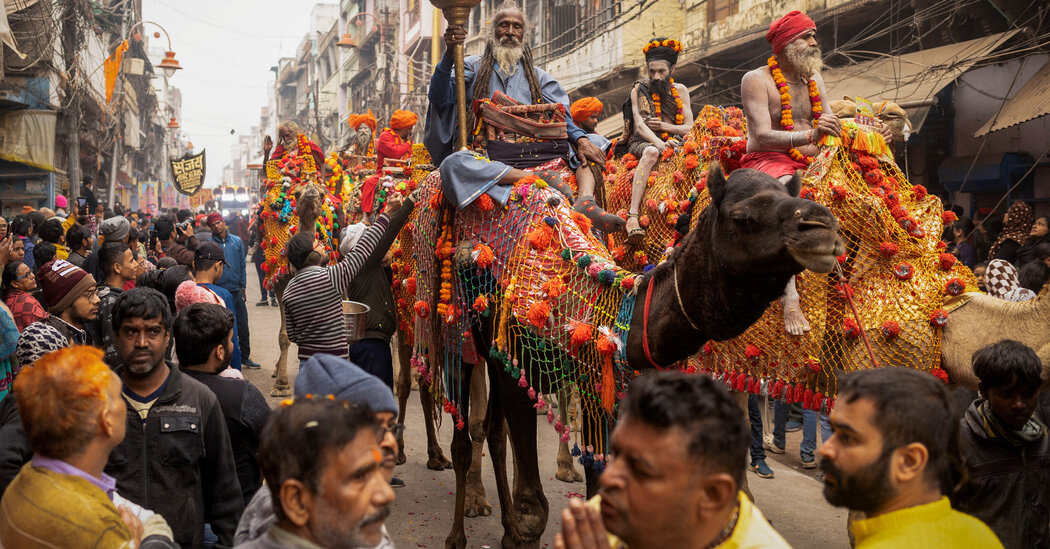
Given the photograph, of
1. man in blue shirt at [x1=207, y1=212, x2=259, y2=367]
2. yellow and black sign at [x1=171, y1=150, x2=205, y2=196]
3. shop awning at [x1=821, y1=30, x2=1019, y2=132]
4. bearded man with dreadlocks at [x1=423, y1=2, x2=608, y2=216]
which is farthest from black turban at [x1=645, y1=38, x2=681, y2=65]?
yellow and black sign at [x1=171, y1=150, x2=205, y2=196]

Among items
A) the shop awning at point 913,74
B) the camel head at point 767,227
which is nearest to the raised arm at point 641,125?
the shop awning at point 913,74

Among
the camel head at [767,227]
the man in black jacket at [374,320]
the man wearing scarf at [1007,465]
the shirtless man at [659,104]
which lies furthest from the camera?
the shirtless man at [659,104]

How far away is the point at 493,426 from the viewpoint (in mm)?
6164

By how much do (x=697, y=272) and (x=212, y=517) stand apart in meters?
2.41

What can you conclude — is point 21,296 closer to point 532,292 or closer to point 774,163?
point 532,292

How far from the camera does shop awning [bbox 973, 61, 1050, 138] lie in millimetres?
8898

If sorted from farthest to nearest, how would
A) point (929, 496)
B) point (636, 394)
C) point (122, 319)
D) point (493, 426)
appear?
point (493, 426) < point (122, 319) < point (929, 496) < point (636, 394)

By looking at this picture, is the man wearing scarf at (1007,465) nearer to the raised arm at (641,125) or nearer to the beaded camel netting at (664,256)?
the beaded camel netting at (664,256)

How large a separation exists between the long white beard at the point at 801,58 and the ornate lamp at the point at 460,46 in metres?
2.08

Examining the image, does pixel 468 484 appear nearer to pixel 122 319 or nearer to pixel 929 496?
pixel 122 319

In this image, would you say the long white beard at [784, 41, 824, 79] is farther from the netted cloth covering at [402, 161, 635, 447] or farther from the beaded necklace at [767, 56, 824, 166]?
the netted cloth covering at [402, 161, 635, 447]

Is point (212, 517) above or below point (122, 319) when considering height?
below

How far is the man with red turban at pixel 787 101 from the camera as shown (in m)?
5.59

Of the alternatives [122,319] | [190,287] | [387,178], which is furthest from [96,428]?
[387,178]
